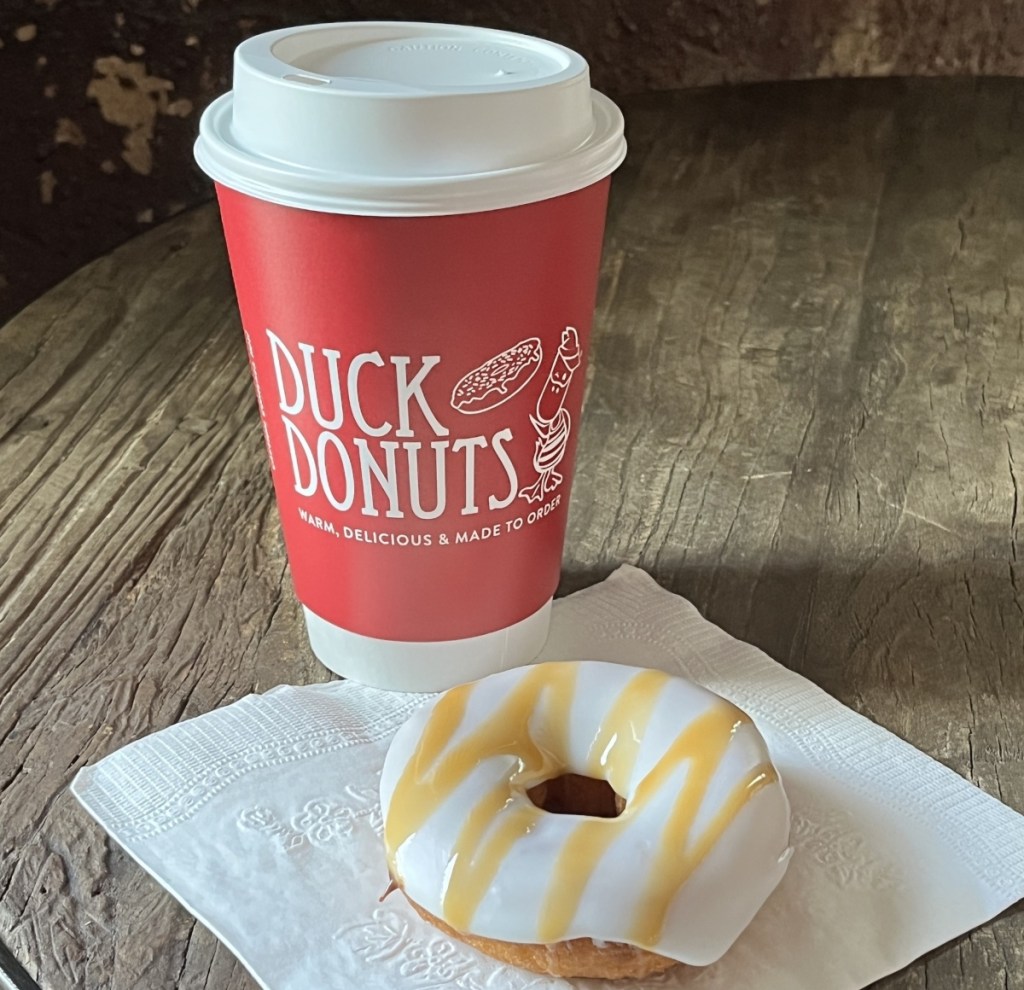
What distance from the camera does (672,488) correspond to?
3.14 ft

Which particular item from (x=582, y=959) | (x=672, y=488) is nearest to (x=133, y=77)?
(x=672, y=488)

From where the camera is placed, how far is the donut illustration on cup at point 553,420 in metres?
0.68

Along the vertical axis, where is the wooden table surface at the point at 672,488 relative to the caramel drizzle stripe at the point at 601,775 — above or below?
below

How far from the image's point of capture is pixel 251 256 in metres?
0.64

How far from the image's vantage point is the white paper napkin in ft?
1.83

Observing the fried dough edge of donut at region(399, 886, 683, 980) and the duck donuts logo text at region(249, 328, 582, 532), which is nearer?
the fried dough edge of donut at region(399, 886, 683, 980)

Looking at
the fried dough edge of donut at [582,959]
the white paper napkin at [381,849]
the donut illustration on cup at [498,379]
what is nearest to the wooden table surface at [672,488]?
the white paper napkin at [381,849]

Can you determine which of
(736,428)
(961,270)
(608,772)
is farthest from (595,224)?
(961,270)

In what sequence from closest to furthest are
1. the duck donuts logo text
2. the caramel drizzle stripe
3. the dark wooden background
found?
the caramel drizzle stripe < the duck donuts logo text < the dark wooden background

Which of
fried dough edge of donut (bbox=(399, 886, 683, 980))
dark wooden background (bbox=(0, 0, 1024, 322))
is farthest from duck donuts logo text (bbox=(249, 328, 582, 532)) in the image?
dark wooden background (bbox=(0, 0, 1024, 322))

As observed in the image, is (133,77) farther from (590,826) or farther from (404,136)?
(590,826)

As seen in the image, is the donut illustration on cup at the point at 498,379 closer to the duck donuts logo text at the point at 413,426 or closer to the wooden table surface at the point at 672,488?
the duck donuts logo text at the point at 413,426

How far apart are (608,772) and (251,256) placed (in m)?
0.33

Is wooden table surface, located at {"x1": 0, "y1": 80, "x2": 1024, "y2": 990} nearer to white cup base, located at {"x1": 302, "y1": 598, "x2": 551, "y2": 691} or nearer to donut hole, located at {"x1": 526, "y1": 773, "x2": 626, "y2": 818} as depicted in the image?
white cup base, located at {"x1": 302, "y1": 598, "x2": 551, "y2": 691}
